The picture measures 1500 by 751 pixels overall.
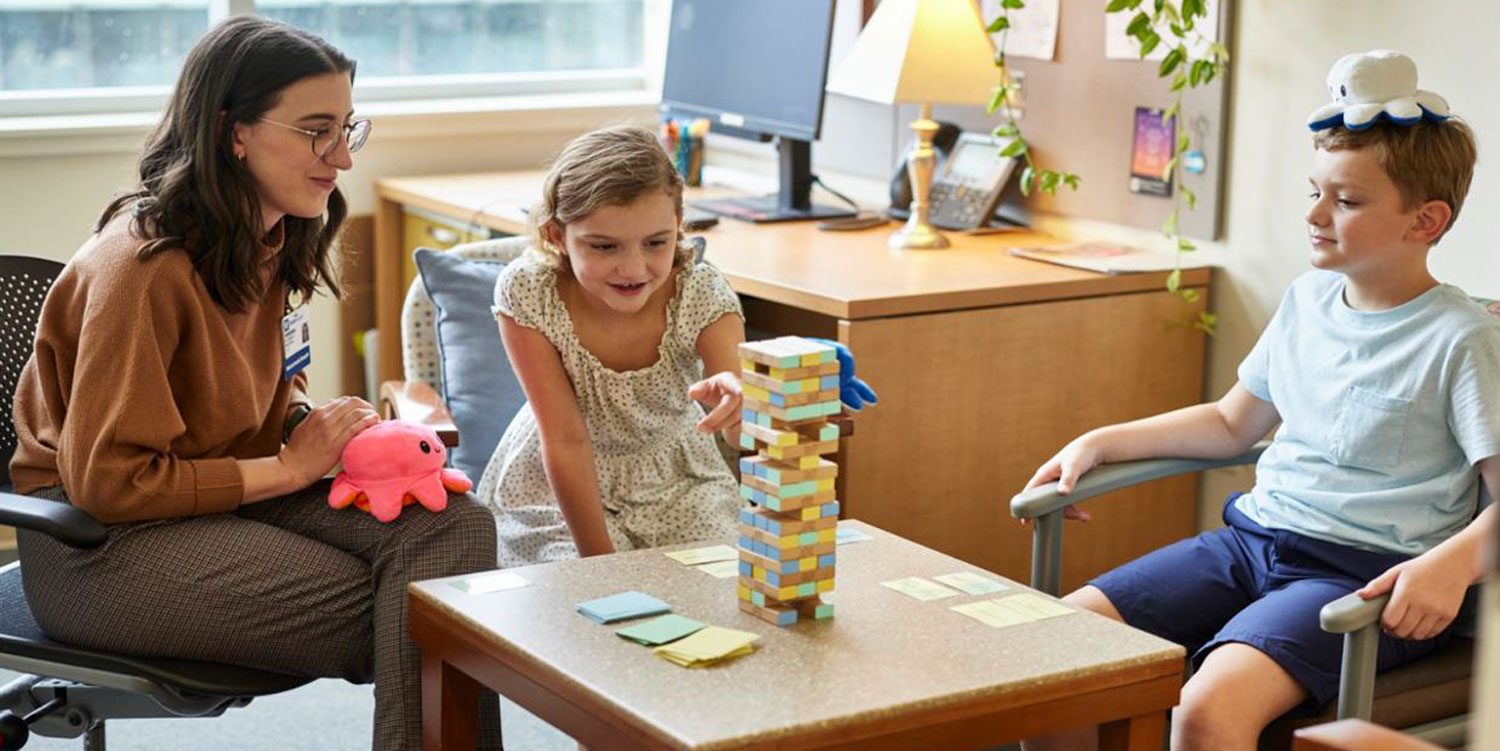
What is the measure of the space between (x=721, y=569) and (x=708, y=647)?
0.27m

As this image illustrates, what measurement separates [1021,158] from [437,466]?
141 centimetres

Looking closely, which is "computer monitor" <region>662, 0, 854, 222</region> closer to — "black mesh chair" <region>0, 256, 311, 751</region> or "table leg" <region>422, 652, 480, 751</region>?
"black mesh chair" <region>0, 256, 311, 751</region>

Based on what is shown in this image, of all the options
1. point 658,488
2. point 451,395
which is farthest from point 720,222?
point 658,488

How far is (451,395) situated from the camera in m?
2.69

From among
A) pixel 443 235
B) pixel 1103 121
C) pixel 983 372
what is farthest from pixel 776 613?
pixel 443 235

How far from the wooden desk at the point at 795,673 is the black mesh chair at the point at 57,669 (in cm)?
29

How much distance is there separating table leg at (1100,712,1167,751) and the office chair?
226 mm

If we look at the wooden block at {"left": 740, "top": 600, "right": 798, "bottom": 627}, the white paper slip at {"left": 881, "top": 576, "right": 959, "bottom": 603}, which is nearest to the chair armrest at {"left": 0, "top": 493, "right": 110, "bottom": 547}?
the wooden block at {"left": 740, "top": 600, "right": 798, "bottom": 627}

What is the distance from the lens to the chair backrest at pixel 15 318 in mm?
2182

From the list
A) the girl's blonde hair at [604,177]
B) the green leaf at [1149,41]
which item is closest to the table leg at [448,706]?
the girl's blonde hair at [604,177]

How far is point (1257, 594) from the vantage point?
207cm

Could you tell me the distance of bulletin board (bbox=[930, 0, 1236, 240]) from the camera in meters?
2.75

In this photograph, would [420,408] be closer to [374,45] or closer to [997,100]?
[997,100]

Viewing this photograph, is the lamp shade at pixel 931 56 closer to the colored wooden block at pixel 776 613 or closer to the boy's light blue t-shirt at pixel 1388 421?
the boy's light blue t-shirt at pixel 1388 421
